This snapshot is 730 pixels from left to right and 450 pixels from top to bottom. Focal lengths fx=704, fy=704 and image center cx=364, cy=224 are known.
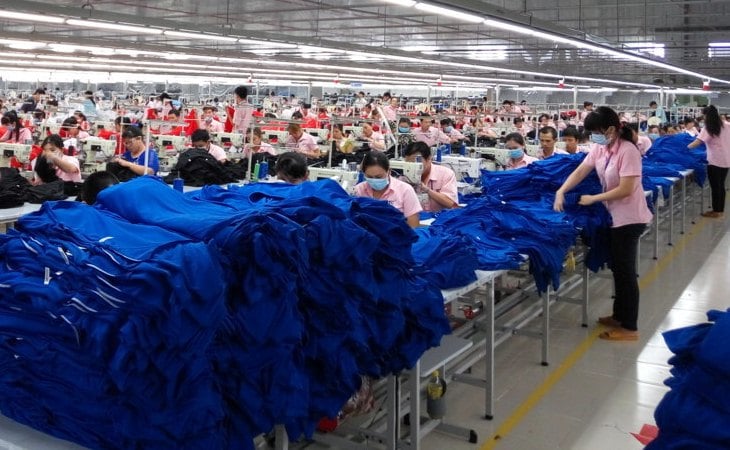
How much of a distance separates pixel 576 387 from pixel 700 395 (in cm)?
263

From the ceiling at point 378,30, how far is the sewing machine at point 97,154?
1.42 meters

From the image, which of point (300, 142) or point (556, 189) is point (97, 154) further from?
point (556, 189)

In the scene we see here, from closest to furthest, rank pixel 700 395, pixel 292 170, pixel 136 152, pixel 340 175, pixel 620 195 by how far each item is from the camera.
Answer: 1. pixel 700 395
2. pixel 292 170
3. pixel 620 195
4. pixel 340 175
5. pixel 136 152

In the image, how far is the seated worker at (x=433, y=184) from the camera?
5348mm

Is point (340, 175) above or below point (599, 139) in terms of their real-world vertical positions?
below

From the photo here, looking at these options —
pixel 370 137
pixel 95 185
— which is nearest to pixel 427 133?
pixel 370 137

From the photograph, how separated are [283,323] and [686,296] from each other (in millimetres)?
5488

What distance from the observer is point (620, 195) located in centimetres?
477

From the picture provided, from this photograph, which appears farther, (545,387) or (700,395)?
(545,387)

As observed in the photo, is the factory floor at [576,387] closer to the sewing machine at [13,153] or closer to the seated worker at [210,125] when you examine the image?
the sewing machine at [13,153]

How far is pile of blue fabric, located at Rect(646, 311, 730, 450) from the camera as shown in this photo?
1.76 meters

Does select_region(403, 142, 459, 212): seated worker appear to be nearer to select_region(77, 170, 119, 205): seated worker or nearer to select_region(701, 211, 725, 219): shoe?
select_region(77, 170, 119, 205): seated worker

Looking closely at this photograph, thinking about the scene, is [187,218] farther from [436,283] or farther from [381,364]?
[436,283]

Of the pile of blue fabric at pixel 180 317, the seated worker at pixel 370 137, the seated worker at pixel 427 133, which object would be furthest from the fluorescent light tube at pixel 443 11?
the pile of blue fabric at pixel 180 317
